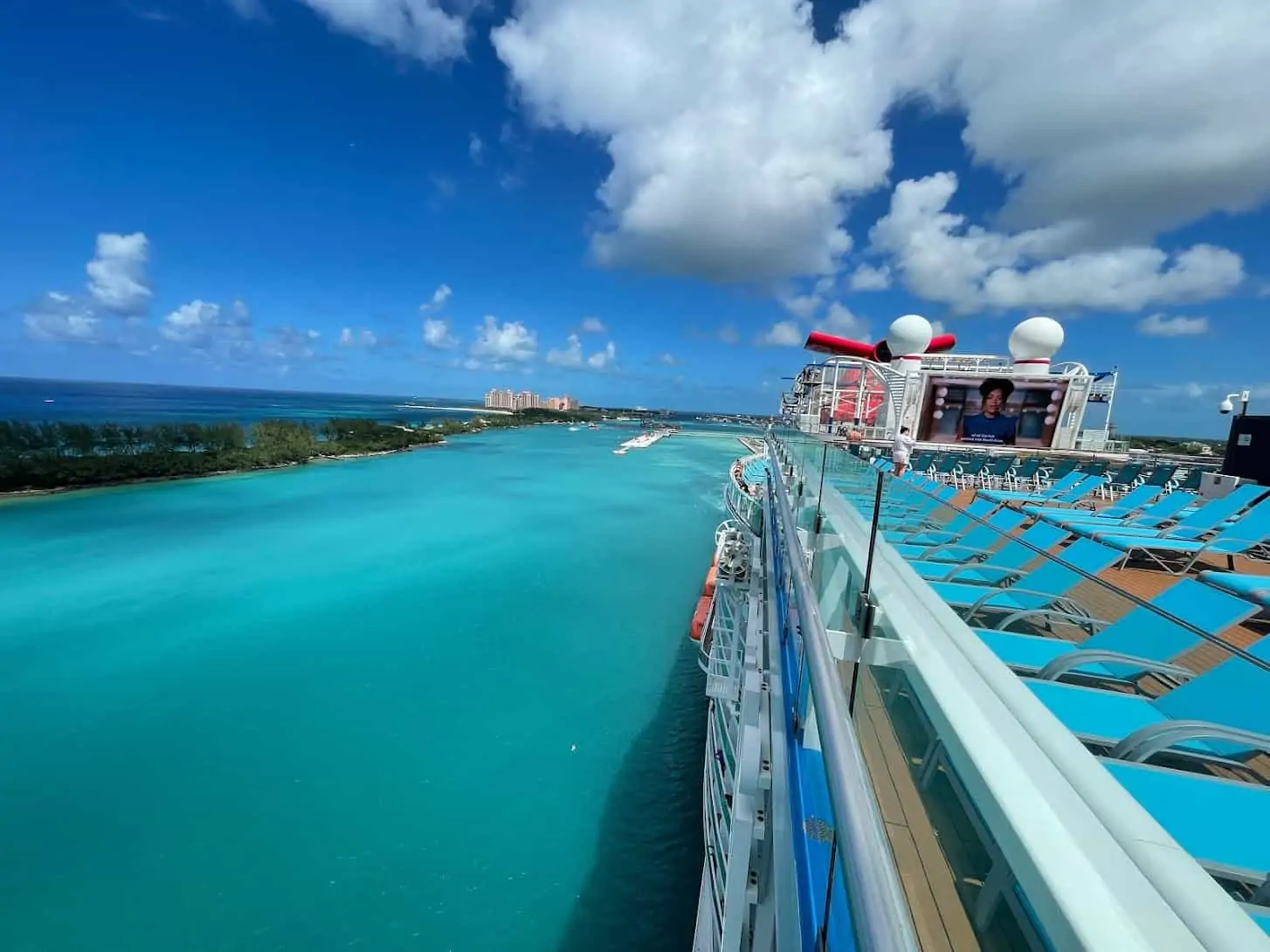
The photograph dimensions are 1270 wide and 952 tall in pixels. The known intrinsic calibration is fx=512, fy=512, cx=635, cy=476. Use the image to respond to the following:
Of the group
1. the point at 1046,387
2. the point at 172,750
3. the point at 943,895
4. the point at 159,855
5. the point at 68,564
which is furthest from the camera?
the point at 68,564

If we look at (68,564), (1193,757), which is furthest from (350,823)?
(68,564)

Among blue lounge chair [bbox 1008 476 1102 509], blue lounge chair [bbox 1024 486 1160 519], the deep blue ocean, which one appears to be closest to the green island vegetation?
blue lounge chair [bbox 1024 486 1160 519]

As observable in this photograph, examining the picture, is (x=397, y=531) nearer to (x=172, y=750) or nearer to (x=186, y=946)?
(x=172, y=750)

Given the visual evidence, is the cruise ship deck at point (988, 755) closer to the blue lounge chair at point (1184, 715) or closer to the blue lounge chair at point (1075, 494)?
the blue lounge chair at point (1184, 715)

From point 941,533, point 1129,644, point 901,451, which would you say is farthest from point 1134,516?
point 901,451

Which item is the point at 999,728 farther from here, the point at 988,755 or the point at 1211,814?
the point at 1211,814

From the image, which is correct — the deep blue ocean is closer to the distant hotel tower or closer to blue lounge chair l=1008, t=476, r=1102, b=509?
the distant hotel tower
